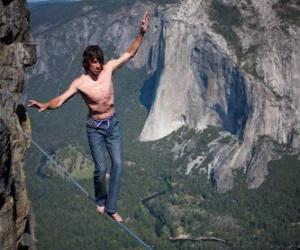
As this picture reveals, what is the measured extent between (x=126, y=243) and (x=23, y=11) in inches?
4097

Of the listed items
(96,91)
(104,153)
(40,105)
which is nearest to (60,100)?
A: (40,105)

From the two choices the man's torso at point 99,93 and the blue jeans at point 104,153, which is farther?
the blue jeans at point 104,153

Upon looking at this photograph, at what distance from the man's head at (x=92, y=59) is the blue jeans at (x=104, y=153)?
1.74 meters

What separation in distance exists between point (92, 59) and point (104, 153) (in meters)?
3.20

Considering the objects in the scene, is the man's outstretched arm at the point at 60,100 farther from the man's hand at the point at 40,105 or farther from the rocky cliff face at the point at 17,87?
the rocky cliff face at the point at 17,87

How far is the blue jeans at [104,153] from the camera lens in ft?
61.3

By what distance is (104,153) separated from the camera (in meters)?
19.0

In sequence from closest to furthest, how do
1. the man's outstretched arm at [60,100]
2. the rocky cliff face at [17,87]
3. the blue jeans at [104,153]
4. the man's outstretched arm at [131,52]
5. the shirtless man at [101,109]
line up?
the man's outstretched arm at [60,100] < the shirtless man at [101,109] < the blue jeans at [104,153] < the man's outstretched arm at [131,52] < the rocky cliff face at [17,87]

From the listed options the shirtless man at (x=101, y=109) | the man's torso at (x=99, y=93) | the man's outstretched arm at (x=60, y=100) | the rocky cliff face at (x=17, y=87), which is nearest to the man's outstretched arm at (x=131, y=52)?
the shirtless man at (x=101, y=109)

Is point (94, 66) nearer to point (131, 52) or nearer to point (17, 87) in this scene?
point (131, 52)

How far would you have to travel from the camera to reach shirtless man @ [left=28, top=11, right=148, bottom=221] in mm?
17734

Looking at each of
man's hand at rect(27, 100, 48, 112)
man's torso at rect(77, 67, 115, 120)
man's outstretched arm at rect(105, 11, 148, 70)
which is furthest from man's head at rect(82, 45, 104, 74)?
man's hand at rect(27, 100, 48, 112)

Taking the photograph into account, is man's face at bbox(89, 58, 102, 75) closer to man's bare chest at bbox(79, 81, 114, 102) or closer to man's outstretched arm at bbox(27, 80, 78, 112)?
man's bare chest at bbox(79, 81, 114, 102)

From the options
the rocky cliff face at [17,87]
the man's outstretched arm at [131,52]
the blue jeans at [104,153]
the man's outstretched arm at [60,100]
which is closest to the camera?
the man's outstretched arm at [60,100]
